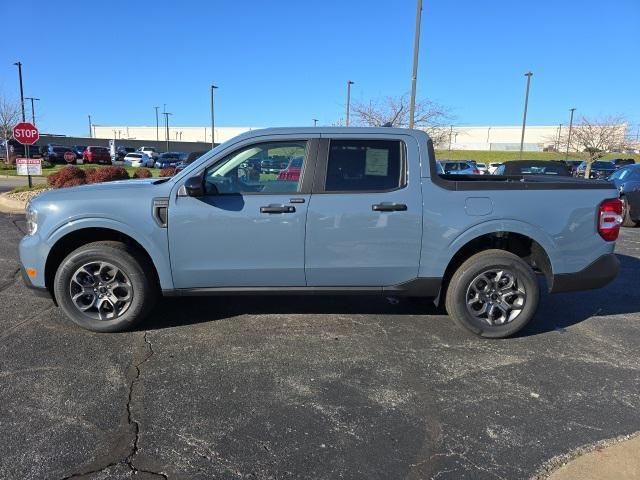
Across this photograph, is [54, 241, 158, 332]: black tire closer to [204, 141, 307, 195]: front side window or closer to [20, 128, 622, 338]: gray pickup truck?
[20, 128, 622, 338]: gray pickup truck

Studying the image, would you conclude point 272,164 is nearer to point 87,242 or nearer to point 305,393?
point 87,242

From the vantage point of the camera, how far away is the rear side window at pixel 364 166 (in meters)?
4.29

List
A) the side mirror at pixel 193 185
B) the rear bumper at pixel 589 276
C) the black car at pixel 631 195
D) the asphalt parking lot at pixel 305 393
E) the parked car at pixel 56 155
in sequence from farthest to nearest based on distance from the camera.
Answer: the parked car at pixel 56 155 → the black car at pixel 631 195 → the rear bumper at pixel 589 276 → the side mirror at pixel 193 185 → the asphalt parking lot at pixel 305 393

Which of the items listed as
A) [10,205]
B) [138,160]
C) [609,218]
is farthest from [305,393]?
[138,160]

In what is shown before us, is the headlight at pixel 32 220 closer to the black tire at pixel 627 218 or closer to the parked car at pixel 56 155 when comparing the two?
the black tire at pixel 627 218

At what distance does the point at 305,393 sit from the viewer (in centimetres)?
344

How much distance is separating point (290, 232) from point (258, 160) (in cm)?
71

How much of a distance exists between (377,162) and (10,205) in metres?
13.6

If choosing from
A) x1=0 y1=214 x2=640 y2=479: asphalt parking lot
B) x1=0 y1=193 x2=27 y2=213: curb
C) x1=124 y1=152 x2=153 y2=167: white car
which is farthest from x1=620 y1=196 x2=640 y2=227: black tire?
x1=124 y1=152 x2=153 y2=167: white car

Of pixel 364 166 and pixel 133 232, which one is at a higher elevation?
pixel 364 166

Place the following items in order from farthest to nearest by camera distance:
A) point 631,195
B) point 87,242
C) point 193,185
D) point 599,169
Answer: point 599,169, point 631,195, point 87,242, point 193,185

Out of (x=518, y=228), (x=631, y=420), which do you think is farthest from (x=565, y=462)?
(x=518, y=228)

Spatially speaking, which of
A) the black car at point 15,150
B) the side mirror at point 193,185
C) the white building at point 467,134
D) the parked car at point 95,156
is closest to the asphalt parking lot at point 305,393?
the side mirror at point 193,185

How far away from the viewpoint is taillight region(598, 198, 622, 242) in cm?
434
